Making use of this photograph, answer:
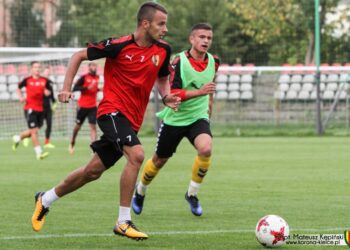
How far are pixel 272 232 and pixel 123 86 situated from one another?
197 cm

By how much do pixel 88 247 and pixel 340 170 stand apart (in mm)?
9170

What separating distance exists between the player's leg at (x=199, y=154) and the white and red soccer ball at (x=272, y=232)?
2384mm

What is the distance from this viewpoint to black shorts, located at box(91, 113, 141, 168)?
8.25 m

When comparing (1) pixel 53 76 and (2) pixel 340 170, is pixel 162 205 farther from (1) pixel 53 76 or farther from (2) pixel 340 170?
(1) pixel 53 76

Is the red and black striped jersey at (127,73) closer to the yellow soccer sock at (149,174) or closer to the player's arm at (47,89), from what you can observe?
the yellow soccer sock at (149,174)

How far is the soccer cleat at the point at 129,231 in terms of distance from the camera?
7.85 m

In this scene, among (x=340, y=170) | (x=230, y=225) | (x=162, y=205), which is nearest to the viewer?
(x=230, y=225)

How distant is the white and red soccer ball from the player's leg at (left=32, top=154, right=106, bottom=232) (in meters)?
1.61

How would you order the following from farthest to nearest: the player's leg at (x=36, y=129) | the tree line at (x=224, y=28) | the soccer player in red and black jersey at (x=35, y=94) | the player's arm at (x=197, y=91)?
1. the tree line at (x=224, y=28)
2. the soccer player in red and black jersey at (x=35, y=94)
3. the player's leg at (x=36, y=129)
4. the player's arm at (x=197, y=91)

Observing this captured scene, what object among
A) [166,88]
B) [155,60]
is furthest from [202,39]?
[155,60]

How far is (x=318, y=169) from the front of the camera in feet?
54.3

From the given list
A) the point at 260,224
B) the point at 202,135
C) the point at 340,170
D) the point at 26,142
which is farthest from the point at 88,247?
the point at 26,142

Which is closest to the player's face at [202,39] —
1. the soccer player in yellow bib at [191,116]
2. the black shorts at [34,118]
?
the soccer player in yellow bib at [191,116]

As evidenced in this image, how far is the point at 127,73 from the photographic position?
845cm
